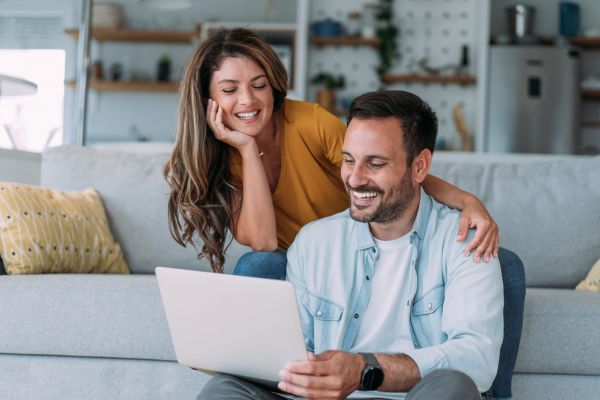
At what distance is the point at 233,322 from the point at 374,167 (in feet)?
1.49

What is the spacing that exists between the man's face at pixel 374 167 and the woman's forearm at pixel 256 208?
39cm

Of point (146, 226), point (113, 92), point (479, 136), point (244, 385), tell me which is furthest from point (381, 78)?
point (244, 385)

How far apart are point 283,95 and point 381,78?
Answer: 499cm

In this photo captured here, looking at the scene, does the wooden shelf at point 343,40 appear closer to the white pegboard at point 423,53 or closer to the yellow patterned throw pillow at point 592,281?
the white pegboard at point 423,53

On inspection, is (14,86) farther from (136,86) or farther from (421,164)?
(136,86)

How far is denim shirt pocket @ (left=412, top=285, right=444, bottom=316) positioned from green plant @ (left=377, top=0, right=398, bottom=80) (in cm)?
548

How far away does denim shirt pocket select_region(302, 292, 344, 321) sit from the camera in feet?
5.44

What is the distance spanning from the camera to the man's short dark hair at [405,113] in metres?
1.66

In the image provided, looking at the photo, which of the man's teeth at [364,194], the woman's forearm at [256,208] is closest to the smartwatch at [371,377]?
the man's teeth at [364,194]

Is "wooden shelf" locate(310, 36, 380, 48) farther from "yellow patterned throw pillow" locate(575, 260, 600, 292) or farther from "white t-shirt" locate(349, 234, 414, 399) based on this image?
"white t-shirt" locate(349, 234, 414, 399)

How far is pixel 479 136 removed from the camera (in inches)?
263

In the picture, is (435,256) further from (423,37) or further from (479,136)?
(423,37)

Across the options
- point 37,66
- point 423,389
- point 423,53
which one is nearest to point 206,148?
point 423,389

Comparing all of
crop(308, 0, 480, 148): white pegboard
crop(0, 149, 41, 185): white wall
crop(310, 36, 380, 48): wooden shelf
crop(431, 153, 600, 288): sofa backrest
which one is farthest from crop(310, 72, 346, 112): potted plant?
crop(431, 153, 600, 288): sofa backrest
